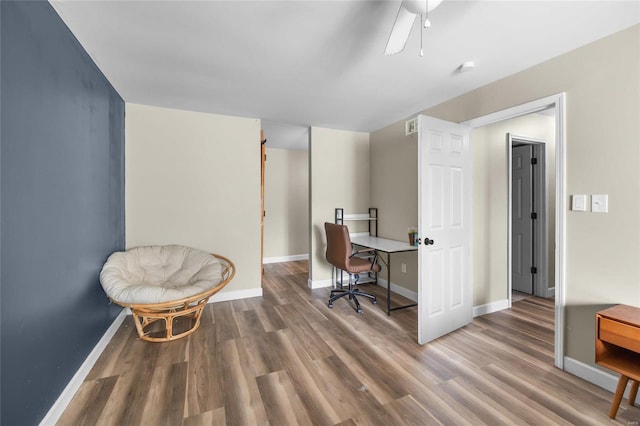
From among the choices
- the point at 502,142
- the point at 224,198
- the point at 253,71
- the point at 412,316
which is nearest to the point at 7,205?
the point at 253,71

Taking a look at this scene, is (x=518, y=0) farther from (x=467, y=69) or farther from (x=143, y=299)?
(x=143, y=299)

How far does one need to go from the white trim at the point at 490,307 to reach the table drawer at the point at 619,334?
60.4 inches

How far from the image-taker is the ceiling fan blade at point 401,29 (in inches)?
53.9

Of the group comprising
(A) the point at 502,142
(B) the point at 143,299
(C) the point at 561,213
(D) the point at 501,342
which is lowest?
(D) the point at 501,342

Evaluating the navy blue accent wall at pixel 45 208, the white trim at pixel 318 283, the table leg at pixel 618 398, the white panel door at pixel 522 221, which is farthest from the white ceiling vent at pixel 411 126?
the navy blue accent wall at pixel 45 208

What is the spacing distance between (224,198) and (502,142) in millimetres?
3607

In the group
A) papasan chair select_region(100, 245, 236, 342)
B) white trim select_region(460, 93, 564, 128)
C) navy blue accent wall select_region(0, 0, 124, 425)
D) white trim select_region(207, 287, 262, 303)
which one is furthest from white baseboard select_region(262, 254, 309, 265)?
white trim select_region(460, 93, 564, 128)

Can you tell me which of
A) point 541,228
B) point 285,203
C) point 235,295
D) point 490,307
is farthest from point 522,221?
point 285,203

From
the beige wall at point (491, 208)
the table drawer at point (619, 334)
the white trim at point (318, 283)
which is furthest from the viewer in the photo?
the white trim at point (318, 283)

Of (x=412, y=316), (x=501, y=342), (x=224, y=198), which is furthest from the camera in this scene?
A: (x=224, y=198)

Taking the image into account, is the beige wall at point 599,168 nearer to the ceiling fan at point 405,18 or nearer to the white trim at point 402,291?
the ceiling fan at point 405,18

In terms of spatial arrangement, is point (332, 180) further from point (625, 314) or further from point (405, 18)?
point (625, 314)

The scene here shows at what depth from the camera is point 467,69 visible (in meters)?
2.30

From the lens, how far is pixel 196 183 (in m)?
3.44
